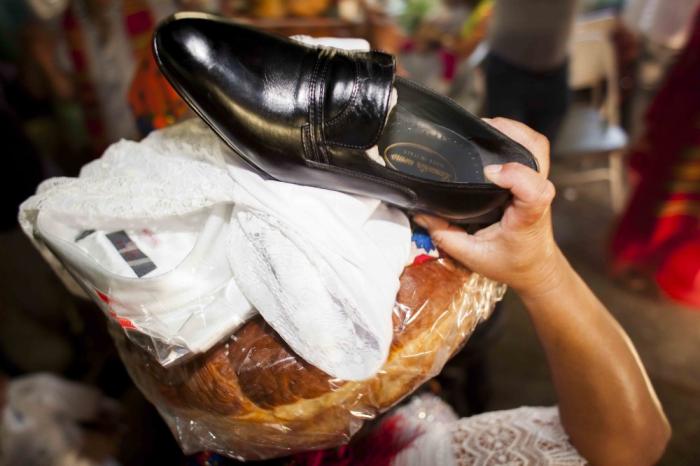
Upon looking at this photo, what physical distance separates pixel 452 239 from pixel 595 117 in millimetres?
1334

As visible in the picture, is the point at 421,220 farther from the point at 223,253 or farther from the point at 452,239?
the point at 223,253

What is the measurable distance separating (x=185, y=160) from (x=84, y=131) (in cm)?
138

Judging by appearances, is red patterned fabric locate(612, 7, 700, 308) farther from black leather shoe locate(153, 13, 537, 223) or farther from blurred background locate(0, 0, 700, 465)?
black leather shoe locate(153, 13, 537, 223)

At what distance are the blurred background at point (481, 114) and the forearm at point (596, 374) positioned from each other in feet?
0.29

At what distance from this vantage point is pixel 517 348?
0.88 metres

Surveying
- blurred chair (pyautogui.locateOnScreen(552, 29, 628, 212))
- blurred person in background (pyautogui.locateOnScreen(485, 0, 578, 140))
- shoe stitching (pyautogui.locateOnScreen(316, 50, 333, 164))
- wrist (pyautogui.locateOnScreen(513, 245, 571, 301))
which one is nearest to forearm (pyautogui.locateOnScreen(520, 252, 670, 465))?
wrist (pyautogui.locateOnScreen(513, 245, 571, 301))

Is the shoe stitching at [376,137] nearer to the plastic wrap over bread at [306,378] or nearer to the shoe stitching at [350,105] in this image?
the shoe stitching at [350,105]

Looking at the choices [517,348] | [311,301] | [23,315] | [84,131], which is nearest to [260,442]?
[311,301]

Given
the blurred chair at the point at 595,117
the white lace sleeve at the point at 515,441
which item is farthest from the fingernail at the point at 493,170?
the blurred chair at the point at 595,117

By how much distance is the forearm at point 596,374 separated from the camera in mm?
456

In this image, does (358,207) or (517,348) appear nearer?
(358,207)

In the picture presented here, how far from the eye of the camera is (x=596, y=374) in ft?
1.49

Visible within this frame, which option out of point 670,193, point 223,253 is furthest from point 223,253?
point 670,193

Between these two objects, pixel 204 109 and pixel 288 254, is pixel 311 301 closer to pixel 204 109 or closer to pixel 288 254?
pixel 288 254
